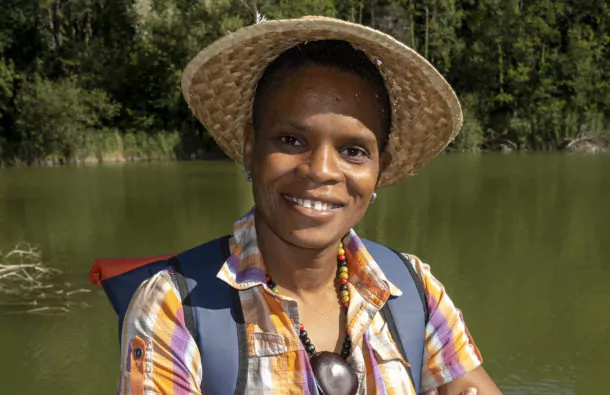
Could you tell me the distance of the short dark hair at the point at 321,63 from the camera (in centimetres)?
154

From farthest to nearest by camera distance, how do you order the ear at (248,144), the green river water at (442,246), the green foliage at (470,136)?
the green foliage at (470,136), the green river water at (442,246), the ear at (248,144)

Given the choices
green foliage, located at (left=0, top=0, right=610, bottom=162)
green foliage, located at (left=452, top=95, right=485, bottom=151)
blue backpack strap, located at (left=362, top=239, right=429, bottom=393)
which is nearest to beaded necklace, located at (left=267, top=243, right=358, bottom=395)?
blue backpack strap, located at (left=362, top=239, right=429, bottom=393)

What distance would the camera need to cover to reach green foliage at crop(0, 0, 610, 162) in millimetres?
23969

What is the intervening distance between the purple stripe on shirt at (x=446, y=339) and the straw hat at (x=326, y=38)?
0.43m

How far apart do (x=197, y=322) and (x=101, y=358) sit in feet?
11.5

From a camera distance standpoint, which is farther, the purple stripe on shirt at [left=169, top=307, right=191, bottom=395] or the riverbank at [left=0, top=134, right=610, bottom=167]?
the riverbank at [left=0, top=134, right=610, bottom=167]

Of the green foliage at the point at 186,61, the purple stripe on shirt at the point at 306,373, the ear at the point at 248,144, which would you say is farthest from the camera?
the green foliage at the point at 186,61

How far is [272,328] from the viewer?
1.45 m

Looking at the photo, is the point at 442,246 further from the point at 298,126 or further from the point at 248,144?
the point at 298,126

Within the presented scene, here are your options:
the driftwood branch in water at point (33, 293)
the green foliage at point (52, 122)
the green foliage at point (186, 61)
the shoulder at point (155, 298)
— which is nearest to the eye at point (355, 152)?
the shoulder at point (155, 298)

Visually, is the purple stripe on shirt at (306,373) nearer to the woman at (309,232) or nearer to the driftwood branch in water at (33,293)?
the woman at (309,232)

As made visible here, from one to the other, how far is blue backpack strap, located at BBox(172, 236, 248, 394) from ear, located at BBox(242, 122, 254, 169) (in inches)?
13.1

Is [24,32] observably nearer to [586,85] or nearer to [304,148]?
[586,85]

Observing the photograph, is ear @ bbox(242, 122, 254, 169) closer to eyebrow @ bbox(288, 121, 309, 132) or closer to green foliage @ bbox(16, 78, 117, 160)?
eyebrow @ bbox(288, 121, 309, 132)
